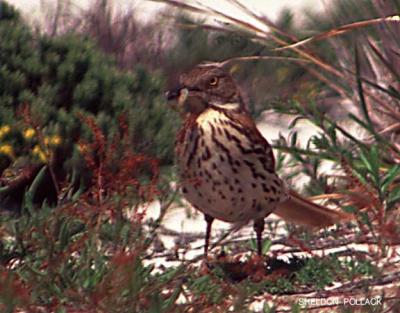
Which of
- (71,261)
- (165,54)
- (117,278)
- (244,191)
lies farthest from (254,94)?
(117,278)

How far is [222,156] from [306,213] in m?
0.87

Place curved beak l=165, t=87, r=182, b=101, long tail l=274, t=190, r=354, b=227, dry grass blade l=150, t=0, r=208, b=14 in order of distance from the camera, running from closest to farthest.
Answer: curved beak l=165, t=87, r=182, b=101, dry grass blade l=150, t=0, r=208, b=14, long tail l=274, t=190, r=354, b=227

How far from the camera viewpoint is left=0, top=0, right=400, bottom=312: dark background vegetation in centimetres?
474

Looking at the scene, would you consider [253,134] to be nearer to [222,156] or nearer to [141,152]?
[222,156]

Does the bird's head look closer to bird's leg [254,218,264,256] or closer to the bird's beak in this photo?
the bird's beak

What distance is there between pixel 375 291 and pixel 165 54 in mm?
5096

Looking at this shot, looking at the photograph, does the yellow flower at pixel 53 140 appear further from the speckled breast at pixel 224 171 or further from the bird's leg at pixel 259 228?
the bird's leg at pixel 259 228

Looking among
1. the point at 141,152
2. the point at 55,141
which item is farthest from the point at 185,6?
the point at 141,152

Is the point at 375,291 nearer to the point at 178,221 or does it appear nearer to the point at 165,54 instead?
the point at 178,221

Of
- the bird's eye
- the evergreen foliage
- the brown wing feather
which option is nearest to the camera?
the brown wing feather

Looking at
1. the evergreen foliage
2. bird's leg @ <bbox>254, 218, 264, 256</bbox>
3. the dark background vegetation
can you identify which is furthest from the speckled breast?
the evergreen foliage

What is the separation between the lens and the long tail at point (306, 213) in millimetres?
6426

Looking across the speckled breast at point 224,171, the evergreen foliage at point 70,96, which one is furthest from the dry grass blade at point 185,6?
the evergreen foliage at point 70,96

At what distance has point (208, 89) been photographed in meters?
6.01
